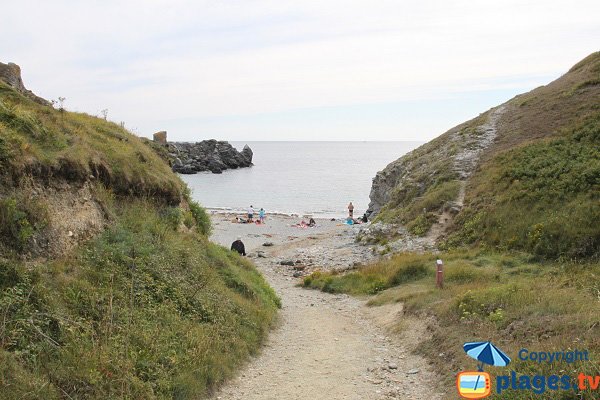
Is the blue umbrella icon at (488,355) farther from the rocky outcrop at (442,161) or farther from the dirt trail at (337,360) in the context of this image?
the rocky outcrop at (442,161)

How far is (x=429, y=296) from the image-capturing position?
1595 centimetres

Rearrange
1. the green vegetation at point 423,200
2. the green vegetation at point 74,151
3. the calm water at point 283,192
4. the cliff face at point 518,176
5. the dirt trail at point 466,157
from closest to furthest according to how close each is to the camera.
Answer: the green vegetation at point 74,151 < the cliff face at point 518,176 < the dirt trail at point 466,157 < the green vegetation at point 423,200 < the calm water at point 283,192

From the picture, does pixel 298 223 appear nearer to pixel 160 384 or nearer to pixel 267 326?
pixel 267 326

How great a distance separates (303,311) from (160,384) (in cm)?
1074

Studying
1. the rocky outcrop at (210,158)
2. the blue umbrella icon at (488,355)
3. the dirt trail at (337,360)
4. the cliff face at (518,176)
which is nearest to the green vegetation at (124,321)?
the dirt trail at (337,360)

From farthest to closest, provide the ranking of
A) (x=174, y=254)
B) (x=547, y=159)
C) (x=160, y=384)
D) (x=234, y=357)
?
(x=547, y=159)
(x=174, y=254)
(x=234, y=357)
(x=160, y=384)

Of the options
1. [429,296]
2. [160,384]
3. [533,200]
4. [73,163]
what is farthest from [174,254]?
[533,200]

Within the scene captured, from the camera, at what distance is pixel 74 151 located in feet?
42.1

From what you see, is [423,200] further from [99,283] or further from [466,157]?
[99,283]

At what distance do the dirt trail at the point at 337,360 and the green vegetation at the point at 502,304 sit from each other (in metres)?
0.70

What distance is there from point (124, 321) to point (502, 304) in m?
9.01

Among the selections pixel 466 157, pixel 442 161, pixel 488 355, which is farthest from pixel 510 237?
pixel 442 161

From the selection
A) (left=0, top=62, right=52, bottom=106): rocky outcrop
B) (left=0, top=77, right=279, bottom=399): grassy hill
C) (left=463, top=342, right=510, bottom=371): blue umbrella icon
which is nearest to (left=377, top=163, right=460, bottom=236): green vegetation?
(left=0, top=77, right=279, bottom=399): grassy hill

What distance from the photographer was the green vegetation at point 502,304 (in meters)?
8.37
